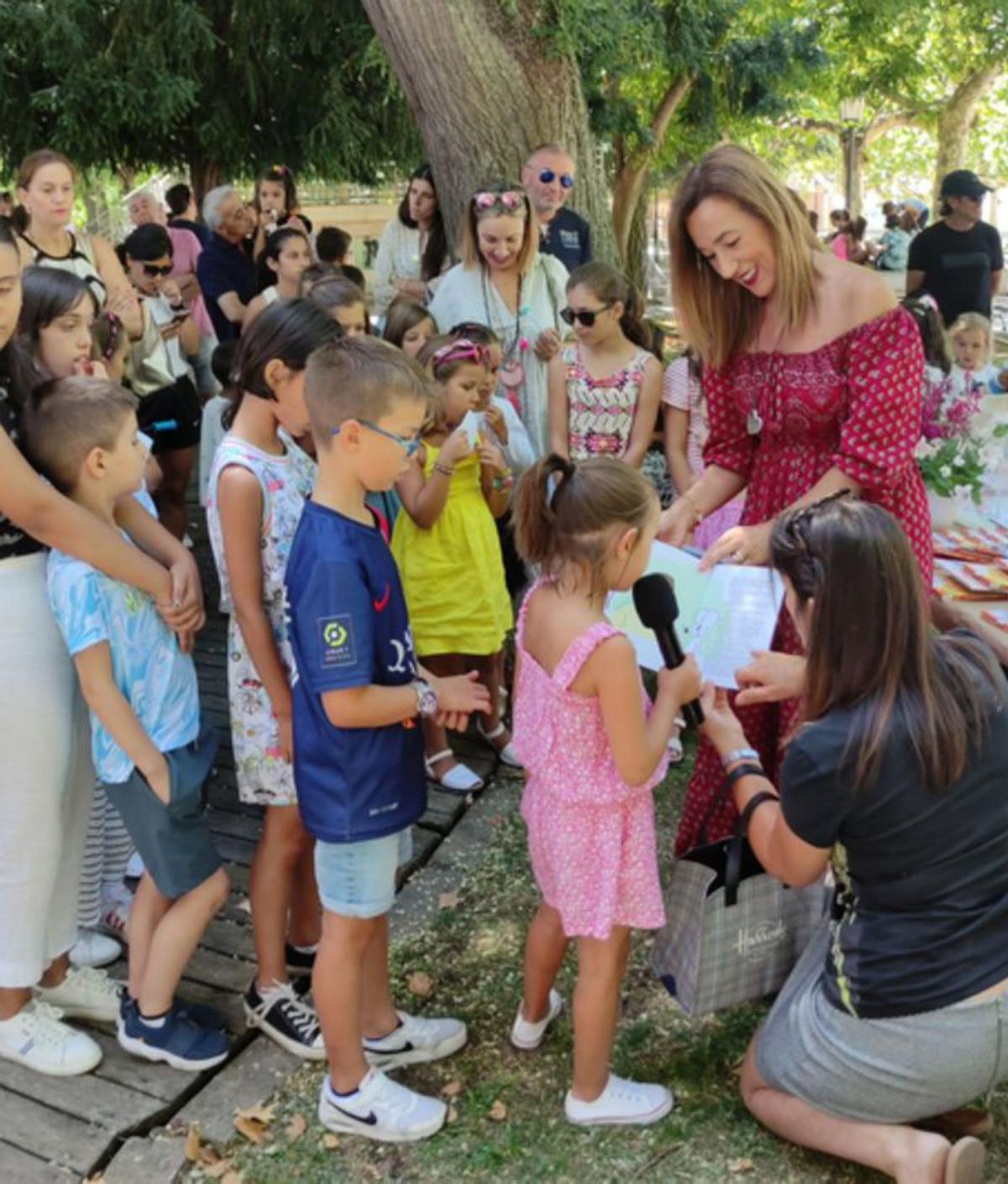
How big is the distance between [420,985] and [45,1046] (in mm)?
883

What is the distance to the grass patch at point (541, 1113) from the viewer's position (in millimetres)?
2318

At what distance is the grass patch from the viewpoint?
2318 mm

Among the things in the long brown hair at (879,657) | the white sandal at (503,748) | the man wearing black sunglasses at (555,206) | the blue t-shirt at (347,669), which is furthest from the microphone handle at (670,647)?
the man wearing black sunglasses at (555,206)

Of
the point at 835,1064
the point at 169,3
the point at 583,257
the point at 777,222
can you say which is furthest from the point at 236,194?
the point at 835,1064

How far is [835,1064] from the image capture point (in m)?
2.16

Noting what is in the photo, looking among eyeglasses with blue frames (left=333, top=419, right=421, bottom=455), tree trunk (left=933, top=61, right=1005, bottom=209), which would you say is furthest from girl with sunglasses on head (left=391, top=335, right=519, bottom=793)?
tree trunk (left=933, top=61, right=1005, bottom=209)

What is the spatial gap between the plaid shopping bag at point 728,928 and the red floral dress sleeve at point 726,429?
3.15 ft

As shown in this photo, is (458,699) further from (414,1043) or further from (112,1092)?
(112,1092)

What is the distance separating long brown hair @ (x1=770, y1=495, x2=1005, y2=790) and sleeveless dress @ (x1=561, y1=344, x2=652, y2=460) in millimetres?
2278

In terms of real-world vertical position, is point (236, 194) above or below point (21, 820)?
above

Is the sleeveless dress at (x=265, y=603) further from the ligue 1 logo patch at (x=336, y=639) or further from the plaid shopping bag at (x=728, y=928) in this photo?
the plaid shopping bag at (x=728, y=928)

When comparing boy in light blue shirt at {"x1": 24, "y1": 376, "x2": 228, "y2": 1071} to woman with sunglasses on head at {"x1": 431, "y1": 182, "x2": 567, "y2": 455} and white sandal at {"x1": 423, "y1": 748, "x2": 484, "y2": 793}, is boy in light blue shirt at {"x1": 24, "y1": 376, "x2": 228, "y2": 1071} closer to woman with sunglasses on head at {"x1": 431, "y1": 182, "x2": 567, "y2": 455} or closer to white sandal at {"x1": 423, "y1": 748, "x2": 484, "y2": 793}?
white sandal at {"x1": 423, "y1": 748, "x2": 484, "y2": 793}

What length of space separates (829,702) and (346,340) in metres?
1.15

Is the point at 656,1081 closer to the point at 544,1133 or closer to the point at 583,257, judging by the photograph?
the point at 544,1133
